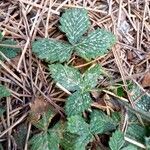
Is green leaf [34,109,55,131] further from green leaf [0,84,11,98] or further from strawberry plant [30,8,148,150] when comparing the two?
green leaf [0,84,11,98]

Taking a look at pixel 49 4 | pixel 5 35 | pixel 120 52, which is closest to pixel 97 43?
pixel 120 52

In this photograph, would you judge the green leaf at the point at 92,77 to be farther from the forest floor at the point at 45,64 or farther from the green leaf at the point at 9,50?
the green leaf at the point at 9,50

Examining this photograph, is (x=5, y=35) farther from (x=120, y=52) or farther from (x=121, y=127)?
(x=121, y=127)

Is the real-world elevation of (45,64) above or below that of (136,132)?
above

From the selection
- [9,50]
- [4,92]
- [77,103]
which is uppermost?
[9,50]

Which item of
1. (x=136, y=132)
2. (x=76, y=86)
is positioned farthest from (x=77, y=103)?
(x=136, y=132)

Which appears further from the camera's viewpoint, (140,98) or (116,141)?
(140,98)

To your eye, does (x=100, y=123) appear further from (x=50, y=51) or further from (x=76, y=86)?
(x=50, y=51)
